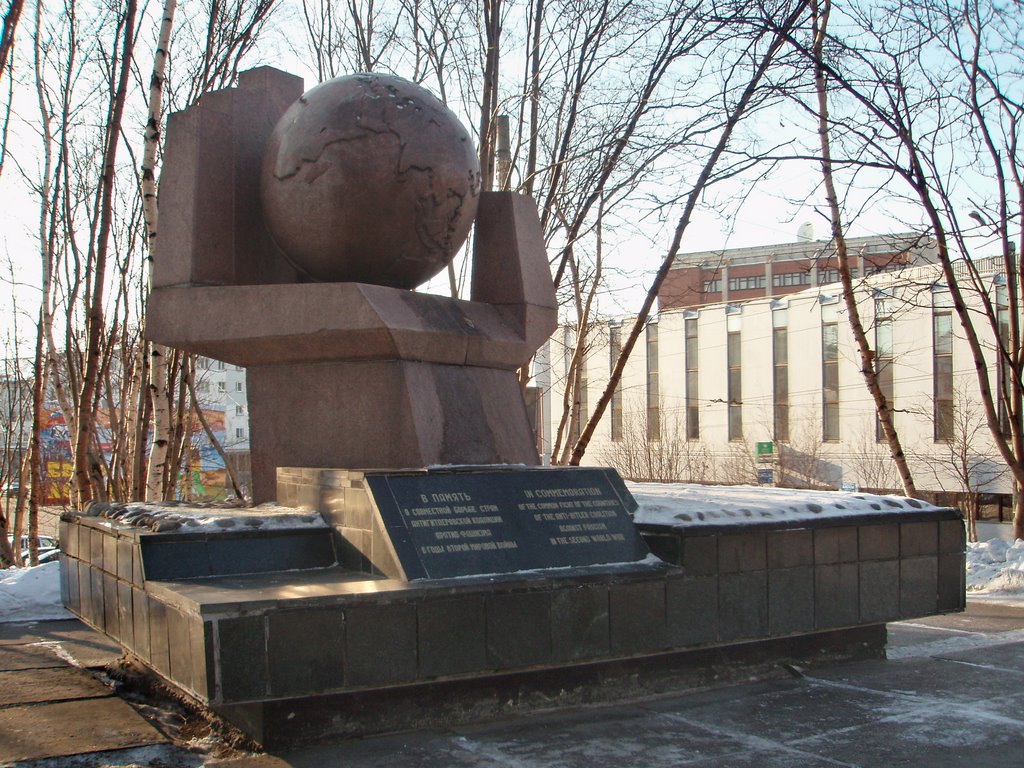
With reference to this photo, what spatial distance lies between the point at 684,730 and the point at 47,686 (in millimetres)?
3222

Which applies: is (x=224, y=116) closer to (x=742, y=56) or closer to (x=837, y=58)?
(x=742, y=56)

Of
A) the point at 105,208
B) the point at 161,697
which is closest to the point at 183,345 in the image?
the point at 161,697

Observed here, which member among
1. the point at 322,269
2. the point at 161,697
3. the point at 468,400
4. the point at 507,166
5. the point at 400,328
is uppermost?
the point at 507,166

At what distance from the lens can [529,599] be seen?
4383 millimetres

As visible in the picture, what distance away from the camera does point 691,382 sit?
36.2m

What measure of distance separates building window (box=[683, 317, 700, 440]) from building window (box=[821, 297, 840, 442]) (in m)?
4.89

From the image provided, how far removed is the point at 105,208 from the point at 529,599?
23.4 ft

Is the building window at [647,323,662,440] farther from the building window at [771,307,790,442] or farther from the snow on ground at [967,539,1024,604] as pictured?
the snow on ground at [967,539,1024,604]

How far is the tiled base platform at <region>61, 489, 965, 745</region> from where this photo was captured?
12.8 feet

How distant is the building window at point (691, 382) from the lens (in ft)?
118

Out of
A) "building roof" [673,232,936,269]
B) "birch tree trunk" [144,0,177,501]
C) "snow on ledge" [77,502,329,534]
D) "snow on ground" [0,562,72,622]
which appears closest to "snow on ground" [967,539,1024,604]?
"building roof" [673,232,936,269]

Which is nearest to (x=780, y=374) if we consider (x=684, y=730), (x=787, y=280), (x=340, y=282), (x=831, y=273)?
(x=831, y=273)

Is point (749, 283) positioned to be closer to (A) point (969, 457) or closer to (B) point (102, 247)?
(A) point (969, 457)

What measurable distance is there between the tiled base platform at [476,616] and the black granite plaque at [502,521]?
132 millimetres
